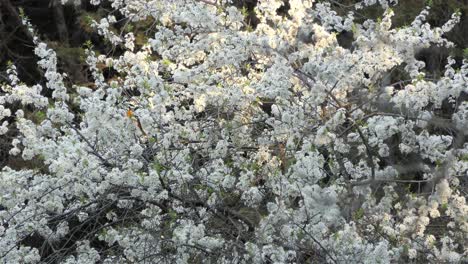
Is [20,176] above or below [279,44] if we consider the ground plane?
below

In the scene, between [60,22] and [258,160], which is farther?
[60,22]

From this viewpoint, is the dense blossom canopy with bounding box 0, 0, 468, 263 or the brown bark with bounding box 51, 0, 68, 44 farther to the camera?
the brown bark with bounding box 51, 0, 68, 44

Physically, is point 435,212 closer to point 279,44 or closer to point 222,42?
point 279,44

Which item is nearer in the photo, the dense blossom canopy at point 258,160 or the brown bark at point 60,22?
the dense blossom canopy at point 258,160

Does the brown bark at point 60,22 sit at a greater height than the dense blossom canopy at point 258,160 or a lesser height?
lesser

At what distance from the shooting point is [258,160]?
18.8 ft

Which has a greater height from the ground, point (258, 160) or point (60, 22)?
A: point (258, 160)

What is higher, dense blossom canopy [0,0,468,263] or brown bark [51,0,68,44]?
dense blossom canopy [0,0,468,263]

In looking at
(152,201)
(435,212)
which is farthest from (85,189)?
(435,212)

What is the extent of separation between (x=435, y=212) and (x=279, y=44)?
60.0 inches

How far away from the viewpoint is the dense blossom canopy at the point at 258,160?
507 cm

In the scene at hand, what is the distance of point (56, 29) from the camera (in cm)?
1441

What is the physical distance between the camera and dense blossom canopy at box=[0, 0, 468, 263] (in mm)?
5070

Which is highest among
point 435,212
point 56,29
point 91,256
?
point 435,212
